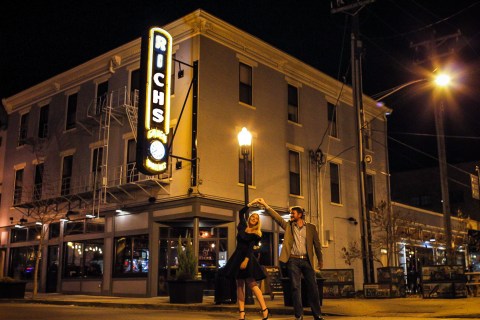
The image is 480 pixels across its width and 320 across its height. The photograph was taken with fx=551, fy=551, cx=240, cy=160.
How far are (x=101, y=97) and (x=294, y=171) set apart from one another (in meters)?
9.42

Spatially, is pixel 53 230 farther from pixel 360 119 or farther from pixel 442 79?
pixel 442 79

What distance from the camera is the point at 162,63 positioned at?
20.4 m

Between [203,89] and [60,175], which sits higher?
[203,89]

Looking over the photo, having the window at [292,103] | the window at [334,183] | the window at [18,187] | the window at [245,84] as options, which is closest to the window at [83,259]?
the window at [18,187]

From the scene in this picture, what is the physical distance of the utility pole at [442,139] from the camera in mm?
21391

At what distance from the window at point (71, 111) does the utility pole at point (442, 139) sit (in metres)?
16.0

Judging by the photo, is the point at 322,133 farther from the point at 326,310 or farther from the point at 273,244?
the point at 326,310

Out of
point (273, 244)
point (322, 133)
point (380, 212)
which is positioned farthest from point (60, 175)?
point (380, 212)

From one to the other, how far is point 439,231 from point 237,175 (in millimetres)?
19970

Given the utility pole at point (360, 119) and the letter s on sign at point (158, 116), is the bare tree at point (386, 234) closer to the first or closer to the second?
the utility pole at point (360, 119)

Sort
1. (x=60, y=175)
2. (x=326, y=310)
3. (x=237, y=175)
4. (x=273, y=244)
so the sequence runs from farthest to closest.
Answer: (x=60, y=175)
(x=273, y=244)
(x=237, y=175)
(x=326, y=310)

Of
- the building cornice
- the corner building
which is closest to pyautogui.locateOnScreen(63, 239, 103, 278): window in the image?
the corner building

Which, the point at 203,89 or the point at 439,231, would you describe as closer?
the point at 203,89

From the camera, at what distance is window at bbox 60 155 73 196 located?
2588cm
